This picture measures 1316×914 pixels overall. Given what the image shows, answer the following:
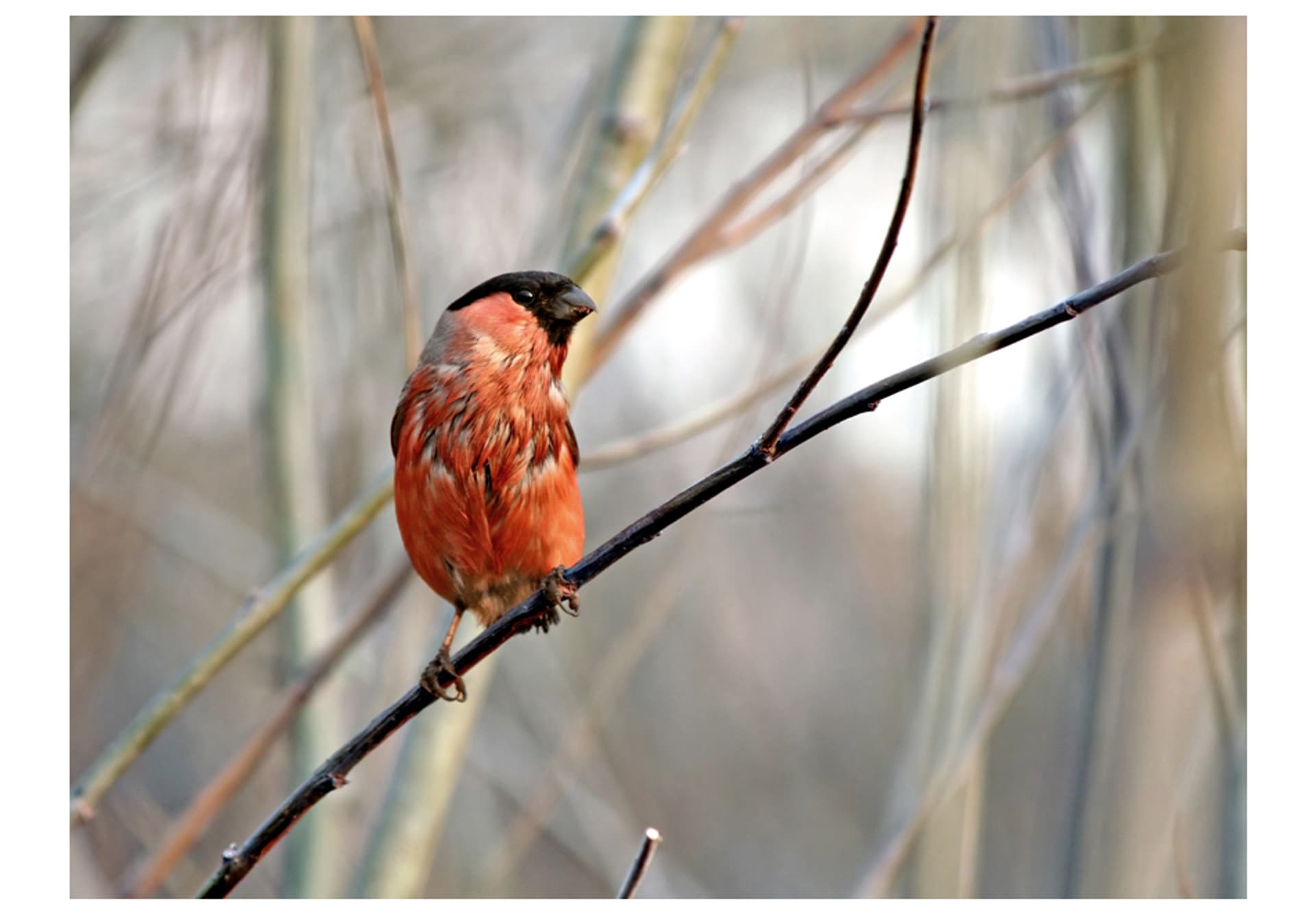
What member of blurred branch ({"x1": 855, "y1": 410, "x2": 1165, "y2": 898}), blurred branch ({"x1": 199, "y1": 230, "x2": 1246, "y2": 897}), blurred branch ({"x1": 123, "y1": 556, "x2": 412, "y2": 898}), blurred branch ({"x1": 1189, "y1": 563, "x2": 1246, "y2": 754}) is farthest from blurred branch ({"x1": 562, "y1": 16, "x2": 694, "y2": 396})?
blurred branch ({"x1": 1189, "y1": 563, "x2": 1246, "y2": 754})

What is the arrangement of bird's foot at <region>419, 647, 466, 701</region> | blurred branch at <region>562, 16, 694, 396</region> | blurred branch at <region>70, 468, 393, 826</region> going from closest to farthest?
bird's foot at <region>419, 647, 466, 701</region>
blurred branch at <region>70, 468, 393, 826</region>
blurred branch at <region>562, 16, 694, 396</region>

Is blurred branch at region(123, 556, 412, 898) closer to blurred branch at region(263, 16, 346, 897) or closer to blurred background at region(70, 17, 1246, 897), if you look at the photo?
blurred background at region(70, 17, 1246, 897)

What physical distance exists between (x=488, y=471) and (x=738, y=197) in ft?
2.18

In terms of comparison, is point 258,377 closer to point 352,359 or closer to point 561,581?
point 352,359

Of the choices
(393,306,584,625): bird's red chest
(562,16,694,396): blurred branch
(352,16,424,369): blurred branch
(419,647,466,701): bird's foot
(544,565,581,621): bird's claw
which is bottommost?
(419,647,466,701): bird's foot

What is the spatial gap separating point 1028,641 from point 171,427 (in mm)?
2429

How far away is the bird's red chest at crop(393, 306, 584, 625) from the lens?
1728mm

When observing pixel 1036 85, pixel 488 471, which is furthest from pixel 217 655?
pixel 1036 85

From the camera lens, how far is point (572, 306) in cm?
173

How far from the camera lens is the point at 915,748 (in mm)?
2082

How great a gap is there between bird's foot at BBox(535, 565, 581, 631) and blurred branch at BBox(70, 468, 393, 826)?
318 mm
